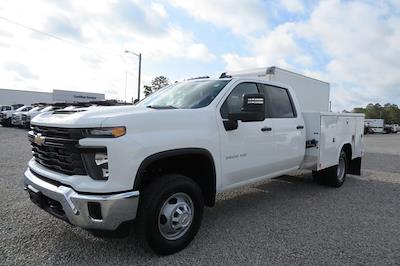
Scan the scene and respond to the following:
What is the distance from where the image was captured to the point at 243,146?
15.5ft

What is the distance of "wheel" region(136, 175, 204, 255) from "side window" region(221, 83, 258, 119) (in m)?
1.12

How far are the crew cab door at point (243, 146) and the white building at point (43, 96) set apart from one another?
1979 inches

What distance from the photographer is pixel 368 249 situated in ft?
13.6

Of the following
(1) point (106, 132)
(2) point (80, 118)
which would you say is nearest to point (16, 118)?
(2) point (80, 118)

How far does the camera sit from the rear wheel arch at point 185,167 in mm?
3624

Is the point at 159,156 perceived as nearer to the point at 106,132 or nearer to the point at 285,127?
the point at 106,132

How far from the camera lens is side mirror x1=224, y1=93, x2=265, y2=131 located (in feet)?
14.1

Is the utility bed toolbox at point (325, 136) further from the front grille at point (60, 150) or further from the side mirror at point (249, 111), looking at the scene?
the front grille at point (60, 150)

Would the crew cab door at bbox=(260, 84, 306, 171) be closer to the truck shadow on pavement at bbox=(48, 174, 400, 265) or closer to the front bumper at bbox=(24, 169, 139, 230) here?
the truck shadow on pavement at bbox=(48, 174, 400, 265)

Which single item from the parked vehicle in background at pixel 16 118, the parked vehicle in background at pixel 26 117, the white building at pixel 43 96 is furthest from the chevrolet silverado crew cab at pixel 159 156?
the white building at pixel 43 96

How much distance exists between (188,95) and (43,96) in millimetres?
60865

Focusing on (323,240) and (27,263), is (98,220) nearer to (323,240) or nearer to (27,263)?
(27,263)

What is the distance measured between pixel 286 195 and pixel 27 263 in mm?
4648

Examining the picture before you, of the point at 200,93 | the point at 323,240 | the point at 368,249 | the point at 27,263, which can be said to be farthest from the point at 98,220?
the point at 368,249
